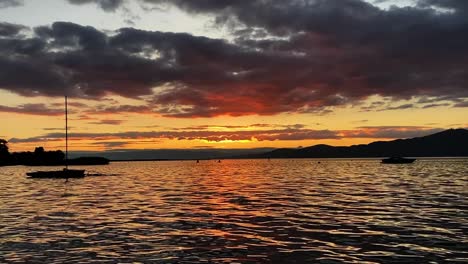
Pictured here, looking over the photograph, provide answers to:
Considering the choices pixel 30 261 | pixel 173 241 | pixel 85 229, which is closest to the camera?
pixel 30 261

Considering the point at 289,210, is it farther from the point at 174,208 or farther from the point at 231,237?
Result: the point at 231,237

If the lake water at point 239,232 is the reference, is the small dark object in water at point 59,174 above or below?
above

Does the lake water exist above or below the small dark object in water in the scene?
below

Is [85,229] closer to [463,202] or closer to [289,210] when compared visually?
[289,210]

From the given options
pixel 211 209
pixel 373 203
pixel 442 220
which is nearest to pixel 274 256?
pixel 442 220

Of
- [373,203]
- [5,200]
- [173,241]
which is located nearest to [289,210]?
[373,203]

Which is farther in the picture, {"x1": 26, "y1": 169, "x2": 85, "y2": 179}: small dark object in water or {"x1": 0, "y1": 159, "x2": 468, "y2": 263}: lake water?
{"x1": 26, "y1": 169, "x2": 85, "y2": 179}: small dark object in water

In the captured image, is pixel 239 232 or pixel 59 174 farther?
pixel 59 174

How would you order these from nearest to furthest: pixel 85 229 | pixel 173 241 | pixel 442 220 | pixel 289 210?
pixel 173 241 → pixel 85 229 → pixel 442 220 → pixel 289 210

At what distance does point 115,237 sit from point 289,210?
1826cm

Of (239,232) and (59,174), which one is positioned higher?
(59,174)

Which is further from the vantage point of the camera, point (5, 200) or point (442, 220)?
point (5, 200)

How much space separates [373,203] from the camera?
151ft

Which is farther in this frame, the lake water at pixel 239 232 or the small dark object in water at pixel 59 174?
the small dark object in water at pixel 59 174
